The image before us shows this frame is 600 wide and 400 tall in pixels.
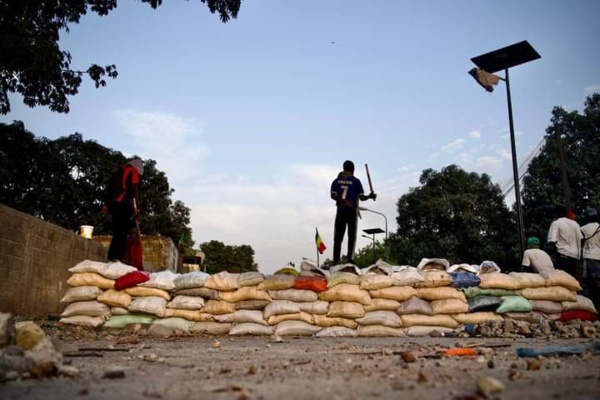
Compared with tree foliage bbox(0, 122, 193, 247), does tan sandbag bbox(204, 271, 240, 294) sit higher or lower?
lower

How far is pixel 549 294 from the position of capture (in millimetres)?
5457

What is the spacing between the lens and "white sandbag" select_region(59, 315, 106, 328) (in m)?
4.98

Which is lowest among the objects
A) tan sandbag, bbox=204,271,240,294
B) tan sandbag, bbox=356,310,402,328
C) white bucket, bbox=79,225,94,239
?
tan sandbag, bbox=356,310,402,328

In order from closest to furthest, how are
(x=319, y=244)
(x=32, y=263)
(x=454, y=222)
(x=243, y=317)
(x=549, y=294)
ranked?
(x=243, y=317)
(x=549, y=294)
(x=32, y=263)
(x=319, y=244)
(x=454, y=222)

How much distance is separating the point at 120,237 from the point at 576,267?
646 cm

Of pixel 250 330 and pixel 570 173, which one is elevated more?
pixel 570 173

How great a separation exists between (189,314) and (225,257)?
156 feet

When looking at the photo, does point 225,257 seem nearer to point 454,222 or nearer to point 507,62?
point 454,222

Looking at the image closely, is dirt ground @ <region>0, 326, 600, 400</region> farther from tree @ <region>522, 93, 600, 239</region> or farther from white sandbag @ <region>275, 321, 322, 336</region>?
tree @ <region>522, 93, 600, 239</region>

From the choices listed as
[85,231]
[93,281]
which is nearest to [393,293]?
[93,281]

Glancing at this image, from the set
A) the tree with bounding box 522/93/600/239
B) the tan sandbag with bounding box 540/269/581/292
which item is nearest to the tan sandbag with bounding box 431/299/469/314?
the tan sandbag with bounding box 540/269/581/292

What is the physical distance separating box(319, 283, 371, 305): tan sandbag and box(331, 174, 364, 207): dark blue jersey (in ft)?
5.48

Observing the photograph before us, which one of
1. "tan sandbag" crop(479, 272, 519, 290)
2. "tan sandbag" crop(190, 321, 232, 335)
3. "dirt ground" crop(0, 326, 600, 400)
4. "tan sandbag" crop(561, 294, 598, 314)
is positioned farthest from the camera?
"tan sandbag" crop(561, 294, 598, 314)

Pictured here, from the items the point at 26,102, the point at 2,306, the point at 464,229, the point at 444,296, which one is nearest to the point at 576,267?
the point at 444,296
